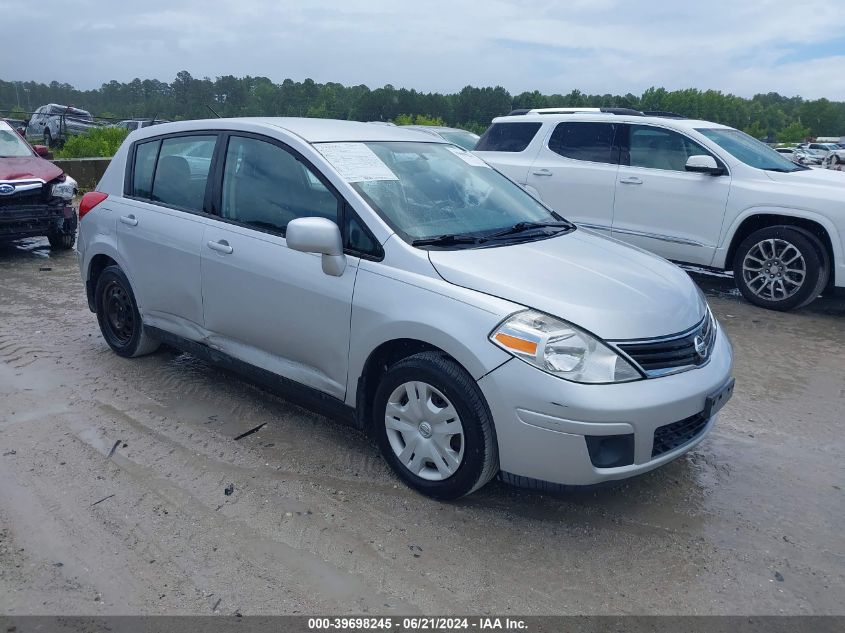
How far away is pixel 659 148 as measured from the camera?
7.55m

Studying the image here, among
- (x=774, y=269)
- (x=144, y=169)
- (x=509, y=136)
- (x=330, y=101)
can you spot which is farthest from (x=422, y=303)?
(x=330, y=101)

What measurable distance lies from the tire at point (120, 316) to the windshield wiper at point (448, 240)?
2.44 m

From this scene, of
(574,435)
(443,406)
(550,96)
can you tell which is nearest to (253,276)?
(443,406)

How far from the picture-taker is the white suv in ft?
21.9

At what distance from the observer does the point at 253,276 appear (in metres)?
3.90

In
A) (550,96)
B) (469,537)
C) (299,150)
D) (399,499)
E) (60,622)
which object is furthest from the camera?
(550,96)

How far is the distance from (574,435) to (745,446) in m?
1.69

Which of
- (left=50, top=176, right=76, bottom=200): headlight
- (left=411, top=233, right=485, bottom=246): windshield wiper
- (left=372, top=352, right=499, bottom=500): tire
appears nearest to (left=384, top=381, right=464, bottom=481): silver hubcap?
(left=372, top=352, right=499, bottom=500): tire

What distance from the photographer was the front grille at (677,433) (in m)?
3.06

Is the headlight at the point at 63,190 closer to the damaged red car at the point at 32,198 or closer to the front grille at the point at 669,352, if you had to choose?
the damaged red car at the point at 32,198

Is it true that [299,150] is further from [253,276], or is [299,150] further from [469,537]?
[469,537]

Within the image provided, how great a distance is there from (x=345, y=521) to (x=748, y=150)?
20.2ft

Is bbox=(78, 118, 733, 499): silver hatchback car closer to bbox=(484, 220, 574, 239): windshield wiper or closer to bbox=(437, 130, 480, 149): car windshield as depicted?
bbox=(484, 220, 574, 239): windshield wiper

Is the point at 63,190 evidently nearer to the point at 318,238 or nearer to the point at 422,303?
the point at 318,238
